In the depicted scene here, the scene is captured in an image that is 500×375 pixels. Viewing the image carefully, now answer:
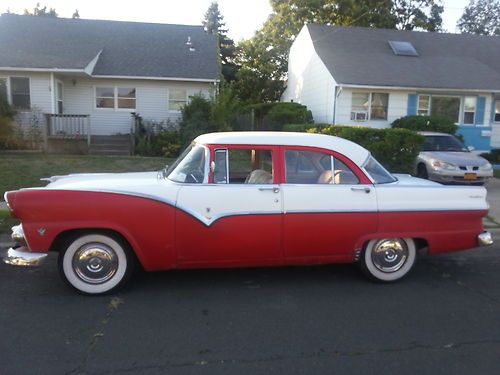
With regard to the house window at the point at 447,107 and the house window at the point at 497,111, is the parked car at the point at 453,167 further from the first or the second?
the house window at the point at 497,111

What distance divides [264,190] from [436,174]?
8.40 metres

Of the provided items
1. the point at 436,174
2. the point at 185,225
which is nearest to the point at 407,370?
the point at 185,225

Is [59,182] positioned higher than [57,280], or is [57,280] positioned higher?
[59,182]

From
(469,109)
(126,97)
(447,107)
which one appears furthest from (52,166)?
(469,109)

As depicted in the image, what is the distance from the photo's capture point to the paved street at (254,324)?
3496 millimetres

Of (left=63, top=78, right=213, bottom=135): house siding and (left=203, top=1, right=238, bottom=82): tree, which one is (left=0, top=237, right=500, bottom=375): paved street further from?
(left=203, top=1, right=238, bottom=82): tree

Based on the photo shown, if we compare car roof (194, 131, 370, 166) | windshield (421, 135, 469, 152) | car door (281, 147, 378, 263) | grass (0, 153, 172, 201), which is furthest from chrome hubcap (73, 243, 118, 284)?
windshield (421, 135, 469, 152)

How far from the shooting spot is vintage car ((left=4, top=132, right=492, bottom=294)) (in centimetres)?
462

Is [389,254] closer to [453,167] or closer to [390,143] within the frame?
[390,143]

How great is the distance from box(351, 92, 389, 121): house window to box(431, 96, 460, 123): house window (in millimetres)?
2399

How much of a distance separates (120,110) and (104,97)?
0.88m

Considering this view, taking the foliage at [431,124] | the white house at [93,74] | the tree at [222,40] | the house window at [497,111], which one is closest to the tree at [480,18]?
the tree at [222,40]

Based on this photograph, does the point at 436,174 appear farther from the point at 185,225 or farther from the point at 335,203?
the point at 185,225

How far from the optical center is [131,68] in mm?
19422
